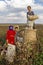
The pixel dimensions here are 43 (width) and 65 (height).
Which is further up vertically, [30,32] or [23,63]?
[30,32]

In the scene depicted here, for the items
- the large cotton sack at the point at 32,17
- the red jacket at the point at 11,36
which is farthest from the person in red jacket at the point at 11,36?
the large cotton sack at the point at 32,17

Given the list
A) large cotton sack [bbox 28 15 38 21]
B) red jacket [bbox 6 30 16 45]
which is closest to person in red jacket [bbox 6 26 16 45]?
red jacket [bbox 6 30 16 45]

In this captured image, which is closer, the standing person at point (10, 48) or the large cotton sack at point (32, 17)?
→ the large cotton sack at point (32, 17)

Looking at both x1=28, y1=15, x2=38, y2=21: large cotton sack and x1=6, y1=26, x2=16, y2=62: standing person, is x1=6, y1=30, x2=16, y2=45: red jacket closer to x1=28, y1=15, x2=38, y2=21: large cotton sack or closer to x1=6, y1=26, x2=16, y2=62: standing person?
x1=6, y1=26, x2=16, y2=62: standing person

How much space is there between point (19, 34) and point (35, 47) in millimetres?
720

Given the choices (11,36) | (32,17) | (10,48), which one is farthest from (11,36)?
(32,17)

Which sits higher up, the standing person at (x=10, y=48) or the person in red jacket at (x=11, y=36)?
the person in red jacket at (x=11, y=36)

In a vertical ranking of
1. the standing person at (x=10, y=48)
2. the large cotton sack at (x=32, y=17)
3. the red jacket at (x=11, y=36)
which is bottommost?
the standing person at (x=10, y=48)

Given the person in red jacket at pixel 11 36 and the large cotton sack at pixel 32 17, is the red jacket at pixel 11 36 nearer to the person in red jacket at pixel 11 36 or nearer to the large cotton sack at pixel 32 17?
the person in red jacket at pixel 11 36

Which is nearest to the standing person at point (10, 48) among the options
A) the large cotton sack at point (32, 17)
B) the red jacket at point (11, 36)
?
the red jacket at point (11, 36)

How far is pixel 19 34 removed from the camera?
11.9 meters

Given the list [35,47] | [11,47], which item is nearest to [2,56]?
[11,47]

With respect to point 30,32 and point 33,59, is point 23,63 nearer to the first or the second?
point 33,59

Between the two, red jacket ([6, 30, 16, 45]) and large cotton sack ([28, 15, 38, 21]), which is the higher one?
large cotton sack ([28, 15, 38, 21])
